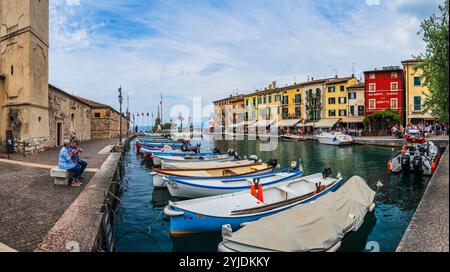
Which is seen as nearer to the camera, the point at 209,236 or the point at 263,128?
the point at 209,236

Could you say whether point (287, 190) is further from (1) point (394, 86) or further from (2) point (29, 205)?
(1) point (394, 86)

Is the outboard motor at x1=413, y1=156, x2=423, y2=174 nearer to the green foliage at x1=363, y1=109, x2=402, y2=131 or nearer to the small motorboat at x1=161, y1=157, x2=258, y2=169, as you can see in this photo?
the small motorboat at x1=161, y1=157, x2=258, y2=169

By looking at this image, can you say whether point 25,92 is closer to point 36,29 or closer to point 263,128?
point 36,29

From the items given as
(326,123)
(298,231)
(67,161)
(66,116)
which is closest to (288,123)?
(326,123)

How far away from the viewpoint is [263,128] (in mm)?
73688

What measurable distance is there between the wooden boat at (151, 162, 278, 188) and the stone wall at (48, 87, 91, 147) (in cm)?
1595

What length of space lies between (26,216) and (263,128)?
225ft

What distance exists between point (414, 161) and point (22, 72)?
2709 centimetres

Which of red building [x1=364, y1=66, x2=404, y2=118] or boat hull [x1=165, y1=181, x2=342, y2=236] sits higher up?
red building [x1=364, y1=66, x2=404, y2=118]

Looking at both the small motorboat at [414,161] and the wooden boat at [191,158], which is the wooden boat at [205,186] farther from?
the small motorboat at [414,161]

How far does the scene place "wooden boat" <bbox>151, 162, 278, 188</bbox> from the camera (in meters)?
14.2

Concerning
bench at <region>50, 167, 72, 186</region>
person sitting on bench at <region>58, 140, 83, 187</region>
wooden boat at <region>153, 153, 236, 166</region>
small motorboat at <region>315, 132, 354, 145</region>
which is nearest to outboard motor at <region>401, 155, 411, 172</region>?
wooden boat at <region>153, 153, 236, 166</region>
